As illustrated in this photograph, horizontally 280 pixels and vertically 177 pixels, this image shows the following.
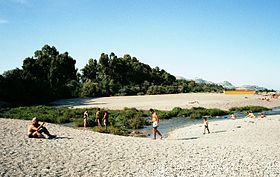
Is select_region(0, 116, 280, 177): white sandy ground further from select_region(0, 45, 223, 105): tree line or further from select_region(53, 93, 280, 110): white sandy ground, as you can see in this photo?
select_region(0, 45, 223, 105): tree line

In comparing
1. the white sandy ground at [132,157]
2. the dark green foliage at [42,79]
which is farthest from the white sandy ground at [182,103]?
the white sandy ground at [132,157]

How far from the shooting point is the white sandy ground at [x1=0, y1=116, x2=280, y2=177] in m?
14.4

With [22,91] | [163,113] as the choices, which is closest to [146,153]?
[163,113]

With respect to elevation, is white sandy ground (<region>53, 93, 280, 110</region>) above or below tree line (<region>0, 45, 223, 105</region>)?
below

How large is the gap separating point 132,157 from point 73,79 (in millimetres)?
95098

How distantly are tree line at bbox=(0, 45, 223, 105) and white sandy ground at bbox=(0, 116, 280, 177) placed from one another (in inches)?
2149

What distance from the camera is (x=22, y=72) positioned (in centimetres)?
8256

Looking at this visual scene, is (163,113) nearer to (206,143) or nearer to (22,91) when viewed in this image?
(206,143)

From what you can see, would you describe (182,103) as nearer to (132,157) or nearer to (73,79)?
(132,157)

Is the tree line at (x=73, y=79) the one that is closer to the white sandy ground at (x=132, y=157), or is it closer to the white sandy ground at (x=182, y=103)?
the white sandy ground at (x=182, y=103)

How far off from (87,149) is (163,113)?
2851 centimetres

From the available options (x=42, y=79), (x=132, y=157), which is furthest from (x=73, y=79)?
(x=132, y=157)

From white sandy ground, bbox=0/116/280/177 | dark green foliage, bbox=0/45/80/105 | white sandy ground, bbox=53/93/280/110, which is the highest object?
dark green foliage, bbox=0/45/80/105

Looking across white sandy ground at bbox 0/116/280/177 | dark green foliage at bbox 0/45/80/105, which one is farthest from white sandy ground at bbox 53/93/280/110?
white sandy ground at bbox 0/116/280/177
